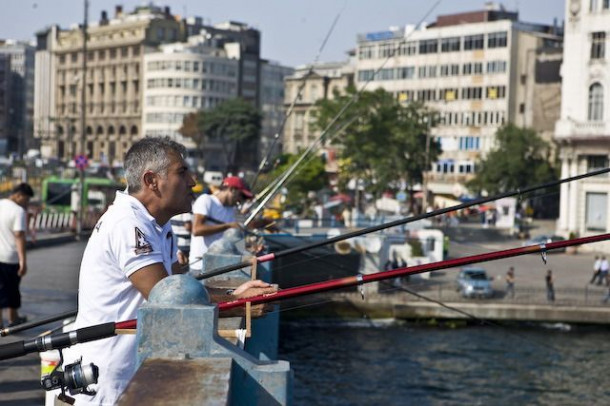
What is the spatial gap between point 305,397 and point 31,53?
138 metres

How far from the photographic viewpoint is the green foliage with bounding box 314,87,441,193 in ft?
215

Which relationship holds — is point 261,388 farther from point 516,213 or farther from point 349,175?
point 349,175

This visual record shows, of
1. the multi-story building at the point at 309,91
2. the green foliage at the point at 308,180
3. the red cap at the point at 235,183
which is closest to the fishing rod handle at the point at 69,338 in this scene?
the red cap at the point at 235,183

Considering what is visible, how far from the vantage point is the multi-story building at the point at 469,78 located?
250 ft

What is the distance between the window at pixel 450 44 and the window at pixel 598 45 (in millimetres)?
25667

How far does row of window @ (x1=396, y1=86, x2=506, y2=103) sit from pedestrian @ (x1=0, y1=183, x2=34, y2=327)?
66303 mm

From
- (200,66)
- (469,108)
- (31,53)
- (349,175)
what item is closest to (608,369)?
(349,175)

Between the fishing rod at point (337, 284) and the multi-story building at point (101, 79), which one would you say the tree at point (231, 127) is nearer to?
the multi-story building at point (101, 79)

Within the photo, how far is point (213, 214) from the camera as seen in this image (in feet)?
33.9

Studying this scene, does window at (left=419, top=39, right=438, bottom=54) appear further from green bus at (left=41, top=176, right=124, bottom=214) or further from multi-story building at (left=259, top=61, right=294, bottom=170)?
multi-story building at (left=259, top=61, right=294, bottom=170)

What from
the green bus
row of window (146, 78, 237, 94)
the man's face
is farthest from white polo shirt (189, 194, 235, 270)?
row of window (146, 78, 237, 94)

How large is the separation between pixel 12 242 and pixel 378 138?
55160mm

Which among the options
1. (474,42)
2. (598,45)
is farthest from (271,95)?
(598,45)

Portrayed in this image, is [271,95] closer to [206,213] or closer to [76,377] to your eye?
[206,213]
